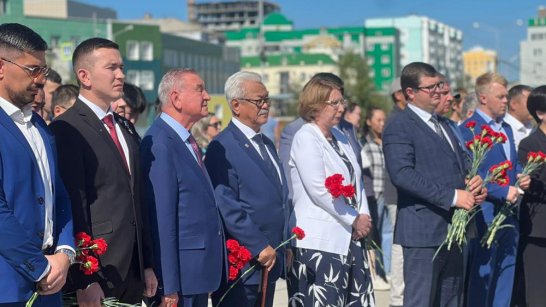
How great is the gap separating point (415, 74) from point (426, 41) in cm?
15522

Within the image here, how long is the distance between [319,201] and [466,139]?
2100 mm

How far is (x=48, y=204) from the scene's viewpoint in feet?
14.9

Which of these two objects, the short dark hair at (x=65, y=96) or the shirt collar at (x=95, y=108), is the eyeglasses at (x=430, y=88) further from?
the shirt collar at (x=95, y=108)

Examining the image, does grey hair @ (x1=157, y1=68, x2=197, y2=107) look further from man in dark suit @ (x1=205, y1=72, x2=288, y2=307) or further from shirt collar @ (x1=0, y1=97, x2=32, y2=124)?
shirt collar @ (x1=0, y1=97, x2=32, y2=124)

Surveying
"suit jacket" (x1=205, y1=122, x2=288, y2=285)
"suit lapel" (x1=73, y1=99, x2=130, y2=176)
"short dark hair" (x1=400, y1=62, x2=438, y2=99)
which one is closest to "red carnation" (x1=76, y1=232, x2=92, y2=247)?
"suit lapel" (x1=73, y1=99, x2=130, y2=176)

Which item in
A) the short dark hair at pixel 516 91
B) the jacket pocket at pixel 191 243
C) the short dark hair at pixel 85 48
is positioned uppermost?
the short dark hair at pixel 85 48

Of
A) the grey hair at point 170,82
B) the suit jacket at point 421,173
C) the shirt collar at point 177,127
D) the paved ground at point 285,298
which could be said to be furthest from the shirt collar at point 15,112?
the paved ground at point 285,298

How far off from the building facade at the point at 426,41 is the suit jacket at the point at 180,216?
5531 inches

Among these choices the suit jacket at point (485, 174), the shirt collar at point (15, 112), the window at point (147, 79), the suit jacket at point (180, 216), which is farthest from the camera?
the window at point (147, 79)

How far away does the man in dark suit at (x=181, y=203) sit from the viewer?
5.46 meters

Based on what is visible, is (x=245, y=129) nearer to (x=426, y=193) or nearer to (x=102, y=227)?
(x=426, y=193)

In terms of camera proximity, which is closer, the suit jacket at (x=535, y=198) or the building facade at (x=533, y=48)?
the suit jacket at (x=535, y=198)

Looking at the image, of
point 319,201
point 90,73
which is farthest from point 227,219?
point 90,73

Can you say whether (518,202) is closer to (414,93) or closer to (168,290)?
(414,93)
